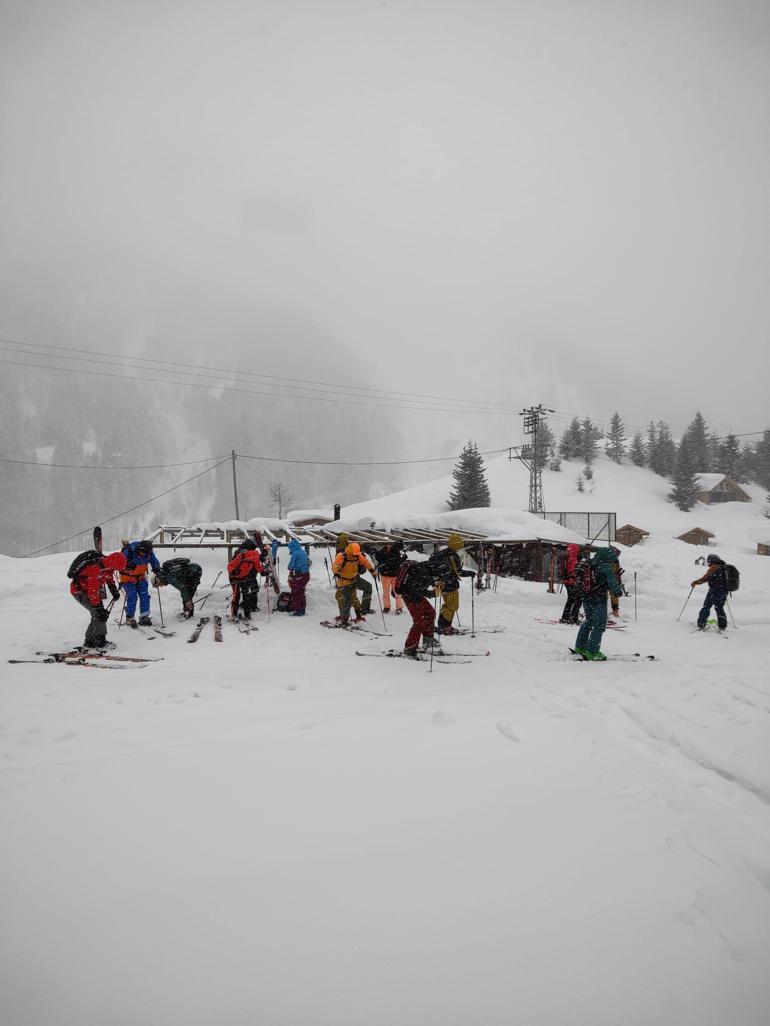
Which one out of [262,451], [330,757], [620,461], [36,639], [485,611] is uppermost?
[262,451]

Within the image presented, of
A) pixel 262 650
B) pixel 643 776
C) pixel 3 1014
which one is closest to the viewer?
pixel 3 1014

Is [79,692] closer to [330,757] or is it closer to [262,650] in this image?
[262,650]

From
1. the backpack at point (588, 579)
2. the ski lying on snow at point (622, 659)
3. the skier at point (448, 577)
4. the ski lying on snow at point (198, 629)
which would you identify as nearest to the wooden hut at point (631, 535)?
the ski lying on snow at point (622, 659)

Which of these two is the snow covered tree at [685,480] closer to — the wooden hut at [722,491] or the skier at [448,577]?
the wooden hut at [722,491]

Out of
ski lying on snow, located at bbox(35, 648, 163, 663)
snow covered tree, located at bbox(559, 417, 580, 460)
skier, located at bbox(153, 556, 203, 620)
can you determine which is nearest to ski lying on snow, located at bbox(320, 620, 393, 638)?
skier, located at bbox(153, 556, 203, 620)

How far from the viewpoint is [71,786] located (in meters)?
3.18

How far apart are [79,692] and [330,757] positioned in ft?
13.2

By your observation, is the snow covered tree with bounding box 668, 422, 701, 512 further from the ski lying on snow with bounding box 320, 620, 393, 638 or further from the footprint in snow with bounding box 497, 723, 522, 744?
the footprint in snow with bounding box 497, 723, 522, 744

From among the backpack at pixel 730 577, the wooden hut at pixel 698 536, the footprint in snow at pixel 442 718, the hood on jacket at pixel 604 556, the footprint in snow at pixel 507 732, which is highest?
the hood on jacket at pixel 604 556

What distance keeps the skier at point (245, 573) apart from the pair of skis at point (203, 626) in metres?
0.51

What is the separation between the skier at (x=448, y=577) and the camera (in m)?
8.10

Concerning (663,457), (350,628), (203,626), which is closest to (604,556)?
(350,628)

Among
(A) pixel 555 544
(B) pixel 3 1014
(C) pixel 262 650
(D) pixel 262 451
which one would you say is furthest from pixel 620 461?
(D) pixel 262 451

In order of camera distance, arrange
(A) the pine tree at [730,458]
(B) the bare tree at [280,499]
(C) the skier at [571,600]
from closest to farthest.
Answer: (C) the skier at [571,600], (B) the bare tree at [280,499], (A) the pine tree at [730,458]
